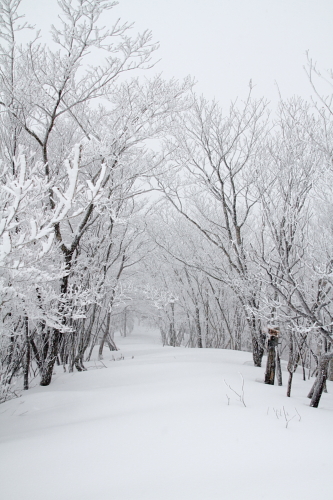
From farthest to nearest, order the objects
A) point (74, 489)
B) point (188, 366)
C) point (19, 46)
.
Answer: point (188, 366)
point (19, 46)
point (74, 489)

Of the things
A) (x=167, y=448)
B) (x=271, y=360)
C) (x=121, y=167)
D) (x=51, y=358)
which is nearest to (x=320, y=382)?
(x=271, y=360)

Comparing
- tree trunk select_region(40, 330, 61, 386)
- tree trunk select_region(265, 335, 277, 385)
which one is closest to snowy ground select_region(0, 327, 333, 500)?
tree trunk select_region(265, 335, 277, 385)

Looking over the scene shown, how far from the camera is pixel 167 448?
2174mm

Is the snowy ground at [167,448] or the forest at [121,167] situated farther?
the forest at [121,167]

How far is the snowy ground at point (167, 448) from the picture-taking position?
5.76 ft

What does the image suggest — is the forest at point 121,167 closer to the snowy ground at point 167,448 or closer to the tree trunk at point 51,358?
the tree trunk at point 51,358

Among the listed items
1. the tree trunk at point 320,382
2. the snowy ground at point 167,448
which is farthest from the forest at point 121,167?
the snowy ground at point 167,448

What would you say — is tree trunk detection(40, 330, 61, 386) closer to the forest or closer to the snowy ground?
the forest

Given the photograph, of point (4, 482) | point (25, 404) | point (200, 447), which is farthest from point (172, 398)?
point (25, 404)

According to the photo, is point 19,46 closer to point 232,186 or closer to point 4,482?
point 232,186

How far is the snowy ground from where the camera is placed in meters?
1.75

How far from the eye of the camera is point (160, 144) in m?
7.13

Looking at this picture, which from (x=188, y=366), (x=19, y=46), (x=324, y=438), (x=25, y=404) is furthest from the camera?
(x=188, y=366)

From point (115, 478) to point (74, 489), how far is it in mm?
246
